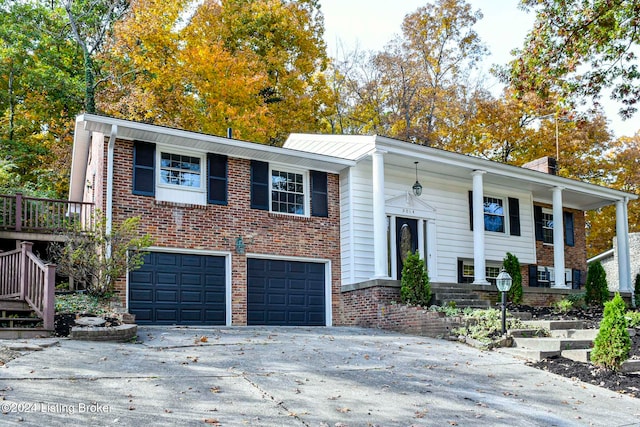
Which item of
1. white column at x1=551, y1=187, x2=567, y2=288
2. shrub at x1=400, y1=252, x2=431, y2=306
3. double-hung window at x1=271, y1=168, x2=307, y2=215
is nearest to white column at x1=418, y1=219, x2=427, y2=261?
shrub at x1=400, y1=252, x2=431, y2=306

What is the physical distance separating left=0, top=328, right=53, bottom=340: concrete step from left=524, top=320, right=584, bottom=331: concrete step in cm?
933

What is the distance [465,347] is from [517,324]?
174cm

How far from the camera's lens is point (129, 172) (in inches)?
541

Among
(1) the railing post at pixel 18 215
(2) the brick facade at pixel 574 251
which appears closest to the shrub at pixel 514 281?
(2) the brick facade at pixel 574 251

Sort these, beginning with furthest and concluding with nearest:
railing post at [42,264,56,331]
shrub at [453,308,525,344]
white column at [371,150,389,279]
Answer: white column at [371,150,389,279] → shrub at [453,308,525,344] → railing post at [42,264,56,331]

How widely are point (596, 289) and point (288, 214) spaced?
917 cm

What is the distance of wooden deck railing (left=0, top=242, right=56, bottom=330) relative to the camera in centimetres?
1048

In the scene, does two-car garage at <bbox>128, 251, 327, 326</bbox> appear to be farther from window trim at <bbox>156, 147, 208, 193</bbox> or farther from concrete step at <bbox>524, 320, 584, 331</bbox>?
concrete step at <bbox>524, 320, 584, 331</bbox>

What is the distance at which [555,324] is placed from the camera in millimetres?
13266

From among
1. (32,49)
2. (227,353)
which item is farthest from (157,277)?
(32,49)

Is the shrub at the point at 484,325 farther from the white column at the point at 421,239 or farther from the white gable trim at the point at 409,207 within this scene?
the white gable trim at the point at 409,207

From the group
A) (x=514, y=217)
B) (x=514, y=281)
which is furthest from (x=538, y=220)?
(x=514, y=281)

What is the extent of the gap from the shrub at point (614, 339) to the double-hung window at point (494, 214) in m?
9.04

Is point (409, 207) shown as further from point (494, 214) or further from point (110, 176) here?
point (110, 176)
